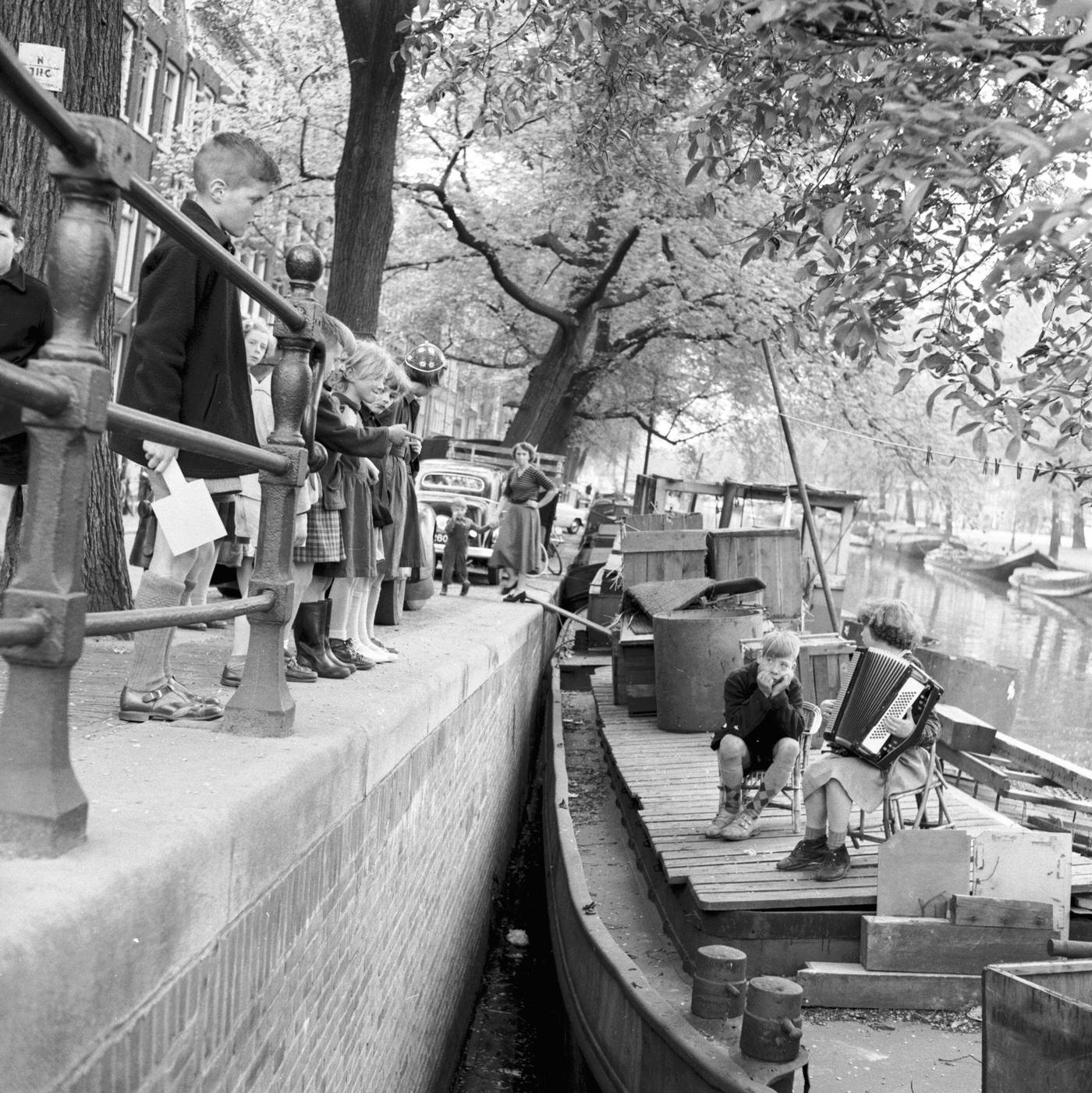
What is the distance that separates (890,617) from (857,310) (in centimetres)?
192

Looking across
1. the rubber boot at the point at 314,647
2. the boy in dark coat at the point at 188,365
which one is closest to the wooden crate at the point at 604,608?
the rubber boot at the point at 314,647

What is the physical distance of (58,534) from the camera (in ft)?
6.85

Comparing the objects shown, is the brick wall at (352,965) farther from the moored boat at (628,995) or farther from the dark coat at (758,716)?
the dark coat at (758,716)

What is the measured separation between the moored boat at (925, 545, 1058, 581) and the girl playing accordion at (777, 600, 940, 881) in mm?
55354

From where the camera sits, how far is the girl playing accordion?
240 inches

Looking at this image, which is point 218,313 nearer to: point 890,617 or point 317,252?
point 317,252

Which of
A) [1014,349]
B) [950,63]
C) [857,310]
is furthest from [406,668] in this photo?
[1014,349]

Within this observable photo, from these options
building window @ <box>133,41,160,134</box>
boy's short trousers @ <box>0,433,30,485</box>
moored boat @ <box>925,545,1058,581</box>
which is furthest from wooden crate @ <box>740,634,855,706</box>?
moored boat @ <box>925,545,1058,581</box>

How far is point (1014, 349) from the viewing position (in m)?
33.3

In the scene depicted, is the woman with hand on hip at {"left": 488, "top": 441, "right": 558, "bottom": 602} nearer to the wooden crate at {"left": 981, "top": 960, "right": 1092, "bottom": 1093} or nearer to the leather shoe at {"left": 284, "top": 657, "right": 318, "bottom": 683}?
the leather shoe at {"left": 284, "top": 657, "right": 318, "bottom": 683}

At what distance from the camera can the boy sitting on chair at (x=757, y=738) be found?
6.75 meters

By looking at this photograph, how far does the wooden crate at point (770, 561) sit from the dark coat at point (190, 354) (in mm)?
9881

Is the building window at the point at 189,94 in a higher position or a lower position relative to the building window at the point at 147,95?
higher

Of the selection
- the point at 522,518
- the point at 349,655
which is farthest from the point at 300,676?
the point at 522,518
